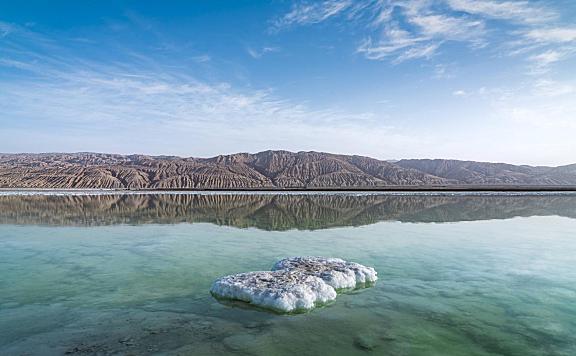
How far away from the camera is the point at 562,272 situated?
42.1 ft

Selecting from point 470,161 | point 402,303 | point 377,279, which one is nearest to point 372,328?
point 402,303

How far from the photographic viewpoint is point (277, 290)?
387 inches

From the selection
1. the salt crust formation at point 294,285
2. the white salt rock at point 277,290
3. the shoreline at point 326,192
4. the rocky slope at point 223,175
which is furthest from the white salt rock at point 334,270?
the rocky slope at point 223,175

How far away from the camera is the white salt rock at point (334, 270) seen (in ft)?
36.4

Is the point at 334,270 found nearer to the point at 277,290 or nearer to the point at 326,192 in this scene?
the point at 277,290

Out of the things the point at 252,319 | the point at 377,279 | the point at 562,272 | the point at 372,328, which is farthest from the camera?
the point at 562,272

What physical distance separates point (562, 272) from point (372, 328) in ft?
27.5

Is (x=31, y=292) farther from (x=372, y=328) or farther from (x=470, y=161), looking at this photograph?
(x=470, y=161)

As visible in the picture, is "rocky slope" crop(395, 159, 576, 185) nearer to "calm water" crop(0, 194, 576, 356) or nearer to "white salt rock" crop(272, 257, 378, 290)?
"calm water" crop(0, 194, 576, 356)

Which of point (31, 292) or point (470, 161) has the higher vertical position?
point (470, 161)

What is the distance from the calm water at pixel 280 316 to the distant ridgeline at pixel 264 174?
3688 inches

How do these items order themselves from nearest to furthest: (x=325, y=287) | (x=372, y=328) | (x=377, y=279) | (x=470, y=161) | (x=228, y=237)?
(x=372, y=328)
(x=325, y=287)
(x=377, y=279)
(x=228, y=237)
(x=470, y=161)

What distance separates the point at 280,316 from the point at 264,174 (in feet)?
426

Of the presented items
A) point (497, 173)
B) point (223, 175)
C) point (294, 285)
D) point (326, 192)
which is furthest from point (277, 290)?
point (497, 173)
